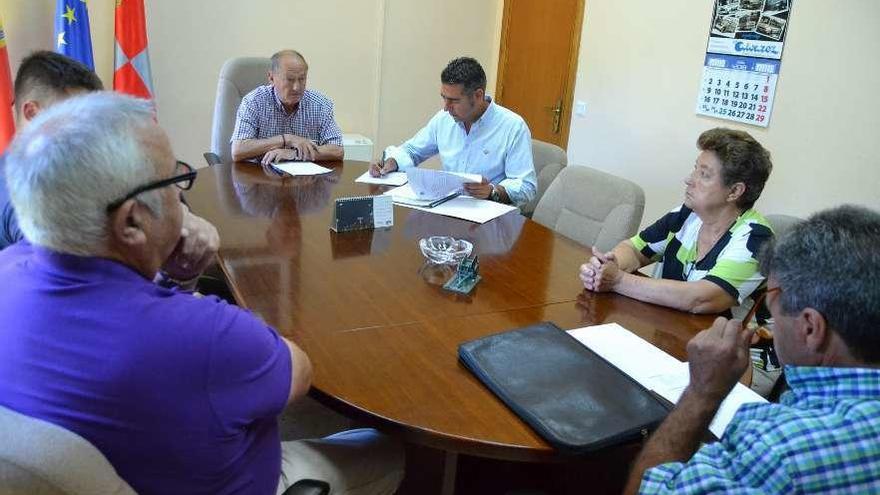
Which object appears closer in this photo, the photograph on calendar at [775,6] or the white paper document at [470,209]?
the white paper document at [470,209]

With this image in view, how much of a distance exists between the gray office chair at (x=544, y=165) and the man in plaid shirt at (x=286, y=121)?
99cm

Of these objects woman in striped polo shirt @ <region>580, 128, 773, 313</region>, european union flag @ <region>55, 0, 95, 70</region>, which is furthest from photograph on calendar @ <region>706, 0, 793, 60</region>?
european union flag @ <region>55, 0, 95, 70</region>

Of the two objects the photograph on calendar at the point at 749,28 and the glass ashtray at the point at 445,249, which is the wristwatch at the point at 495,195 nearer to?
the glass ashtray at the point at 445,249

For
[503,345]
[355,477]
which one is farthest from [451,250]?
[355,477]

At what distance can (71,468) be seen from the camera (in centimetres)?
78

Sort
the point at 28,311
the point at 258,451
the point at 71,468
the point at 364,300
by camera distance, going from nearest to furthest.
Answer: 1. the point at 71,468
2. the point at 28,311
3. the point at 258,451
4. the point at 364,300

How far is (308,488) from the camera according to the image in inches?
43.8

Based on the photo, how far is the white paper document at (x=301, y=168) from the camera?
2.80 m

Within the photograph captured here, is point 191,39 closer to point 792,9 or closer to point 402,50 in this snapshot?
point 402,50

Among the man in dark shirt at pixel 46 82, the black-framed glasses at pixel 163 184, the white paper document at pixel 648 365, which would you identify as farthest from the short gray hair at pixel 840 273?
the man in dark shirt at pixel 46 82

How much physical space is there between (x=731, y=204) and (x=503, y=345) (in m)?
0.92

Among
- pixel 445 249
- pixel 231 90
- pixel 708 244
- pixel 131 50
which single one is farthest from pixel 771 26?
pixel 131 50

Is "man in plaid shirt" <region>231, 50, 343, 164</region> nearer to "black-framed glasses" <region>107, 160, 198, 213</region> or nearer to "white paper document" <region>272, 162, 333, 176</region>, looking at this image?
"white paper document" <region>272, 162, 333, 176</region>

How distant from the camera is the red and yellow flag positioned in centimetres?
338
